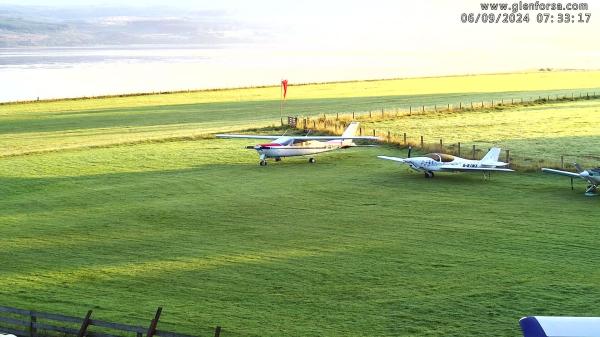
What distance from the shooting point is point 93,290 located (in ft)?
88.8

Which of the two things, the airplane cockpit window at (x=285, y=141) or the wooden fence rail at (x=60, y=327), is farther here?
the airplane cockpit window at (x=285, y=141)

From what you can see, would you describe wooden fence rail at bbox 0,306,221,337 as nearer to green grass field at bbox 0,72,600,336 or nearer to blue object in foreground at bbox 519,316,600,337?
green grass field at bbox 0,72,600,336

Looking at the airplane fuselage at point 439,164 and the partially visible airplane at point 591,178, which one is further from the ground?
the airplane fuselage at point 439,164

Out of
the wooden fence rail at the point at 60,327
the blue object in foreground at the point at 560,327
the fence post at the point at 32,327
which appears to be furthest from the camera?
the fence post at the point at 32,327

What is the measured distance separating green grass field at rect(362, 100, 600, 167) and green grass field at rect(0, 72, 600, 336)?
267 inches

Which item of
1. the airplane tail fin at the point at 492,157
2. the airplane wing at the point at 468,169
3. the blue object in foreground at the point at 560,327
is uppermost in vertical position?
the airplane tail fin at the point at 492,157

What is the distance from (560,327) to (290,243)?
17228 mm

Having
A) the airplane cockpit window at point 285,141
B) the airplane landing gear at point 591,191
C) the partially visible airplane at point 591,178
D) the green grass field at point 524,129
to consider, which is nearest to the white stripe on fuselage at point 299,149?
the airplane cockpit window at point 285,141

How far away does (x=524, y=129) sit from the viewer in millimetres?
66875

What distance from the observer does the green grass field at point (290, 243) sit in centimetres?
2500

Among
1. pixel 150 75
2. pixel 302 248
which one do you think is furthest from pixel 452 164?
pixel 150 75

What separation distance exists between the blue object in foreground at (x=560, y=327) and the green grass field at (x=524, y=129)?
32.8 m

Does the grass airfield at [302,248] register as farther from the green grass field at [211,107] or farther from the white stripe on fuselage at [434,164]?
the green grass field at [211,107]

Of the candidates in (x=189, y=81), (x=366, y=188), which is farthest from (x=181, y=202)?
(x=189, y=81)
